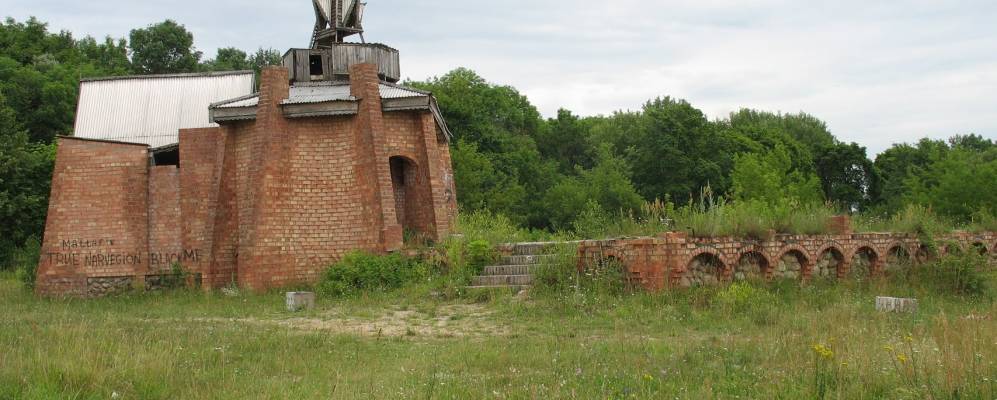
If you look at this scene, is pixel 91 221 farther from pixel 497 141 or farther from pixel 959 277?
pixel 497 141

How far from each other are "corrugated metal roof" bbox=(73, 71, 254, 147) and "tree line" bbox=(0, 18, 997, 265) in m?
9.04

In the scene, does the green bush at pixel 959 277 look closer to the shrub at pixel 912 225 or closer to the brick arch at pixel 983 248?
the shrub at pixel 912 225

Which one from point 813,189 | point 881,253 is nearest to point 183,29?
point 813,189

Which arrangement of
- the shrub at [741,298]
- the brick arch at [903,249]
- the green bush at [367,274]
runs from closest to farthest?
the shrub at [741,298]
the brick arch at [903,249]
the green bush at [367,274]

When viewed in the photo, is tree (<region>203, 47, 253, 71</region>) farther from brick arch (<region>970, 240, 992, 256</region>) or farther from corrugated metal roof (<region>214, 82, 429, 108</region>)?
brick arch (<region>970, 240, 992, 256</region>)

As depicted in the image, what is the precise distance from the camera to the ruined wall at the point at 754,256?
13055mm

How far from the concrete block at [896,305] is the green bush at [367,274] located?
8061 mm

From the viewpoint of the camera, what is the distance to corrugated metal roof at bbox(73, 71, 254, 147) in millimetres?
20812

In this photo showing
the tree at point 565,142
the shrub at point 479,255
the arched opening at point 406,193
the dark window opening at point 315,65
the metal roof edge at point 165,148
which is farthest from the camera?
the tree at point 565,142

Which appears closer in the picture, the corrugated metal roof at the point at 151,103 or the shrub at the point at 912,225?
the shrub at the point at 912,225

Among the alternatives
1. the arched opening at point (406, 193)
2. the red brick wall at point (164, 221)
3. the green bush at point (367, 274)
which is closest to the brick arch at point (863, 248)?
Result: the green bush at point (367, 274)

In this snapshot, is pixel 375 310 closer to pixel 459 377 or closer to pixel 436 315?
pixel 436 315

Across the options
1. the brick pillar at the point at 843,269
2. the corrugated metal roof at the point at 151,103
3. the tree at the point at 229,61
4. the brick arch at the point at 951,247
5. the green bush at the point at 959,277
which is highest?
the tree at the point at 229,61

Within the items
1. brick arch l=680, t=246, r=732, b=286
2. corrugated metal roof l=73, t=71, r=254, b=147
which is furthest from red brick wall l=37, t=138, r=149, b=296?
brick arch l=680, t=246, r=732, b=286
